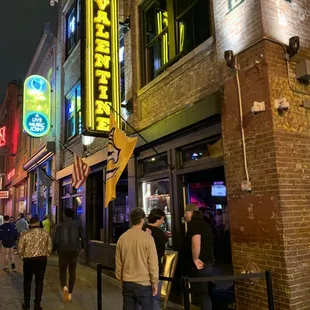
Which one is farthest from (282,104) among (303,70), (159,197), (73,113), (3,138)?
(3,138)

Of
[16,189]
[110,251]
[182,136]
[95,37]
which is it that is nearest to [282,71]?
[182,136]

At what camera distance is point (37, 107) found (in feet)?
55.7

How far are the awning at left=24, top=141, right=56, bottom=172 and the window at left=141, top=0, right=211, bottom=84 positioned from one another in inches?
327

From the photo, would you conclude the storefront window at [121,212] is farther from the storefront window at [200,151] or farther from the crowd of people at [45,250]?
the storefront window at [200,151]

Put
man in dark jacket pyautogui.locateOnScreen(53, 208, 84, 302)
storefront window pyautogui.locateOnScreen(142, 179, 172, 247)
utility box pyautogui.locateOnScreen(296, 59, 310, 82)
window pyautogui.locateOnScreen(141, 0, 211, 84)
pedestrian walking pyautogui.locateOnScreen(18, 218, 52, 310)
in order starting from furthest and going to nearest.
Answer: storefront window pyautogui.locateOnScreen(142, 179, 172, 247) → man in dark jacket pyautogui.locateOnScreen(53, 208, 84, 302) → window pyautogui.locateOnScreen(141, 0, 211, 84) → pedestrian walking pyautogui.locateOnScreen(18, 218, 52, 310) → utility box pyautogui.locateOnScreen(296, 59, 310, 82)

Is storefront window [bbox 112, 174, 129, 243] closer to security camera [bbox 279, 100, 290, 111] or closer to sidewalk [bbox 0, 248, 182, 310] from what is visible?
sidewalk [bbox 0, 248, 182, 310]

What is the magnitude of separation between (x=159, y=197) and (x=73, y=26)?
9.65 meters

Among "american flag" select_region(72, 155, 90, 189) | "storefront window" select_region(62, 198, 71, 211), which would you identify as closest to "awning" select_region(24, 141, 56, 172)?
"storefront window" select_region(62, 198, 71, 211)

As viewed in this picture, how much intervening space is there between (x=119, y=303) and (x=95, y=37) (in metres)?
6.13

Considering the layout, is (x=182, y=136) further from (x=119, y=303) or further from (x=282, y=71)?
(x=119, y=303)

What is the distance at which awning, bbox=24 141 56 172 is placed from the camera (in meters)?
16.0

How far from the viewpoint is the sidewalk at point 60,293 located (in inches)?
275

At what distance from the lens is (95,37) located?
8727mm

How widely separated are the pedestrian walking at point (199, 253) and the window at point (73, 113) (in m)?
8.50
